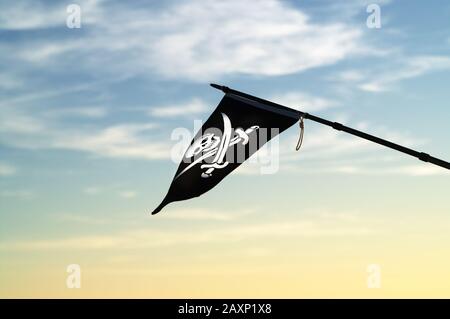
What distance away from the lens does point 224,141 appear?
44.1 feet

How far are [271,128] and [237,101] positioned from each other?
2.98 feet

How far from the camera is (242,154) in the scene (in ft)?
43.5

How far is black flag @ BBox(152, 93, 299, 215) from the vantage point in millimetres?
13070

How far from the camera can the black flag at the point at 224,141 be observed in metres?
13.1

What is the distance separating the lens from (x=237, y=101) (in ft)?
43.7
